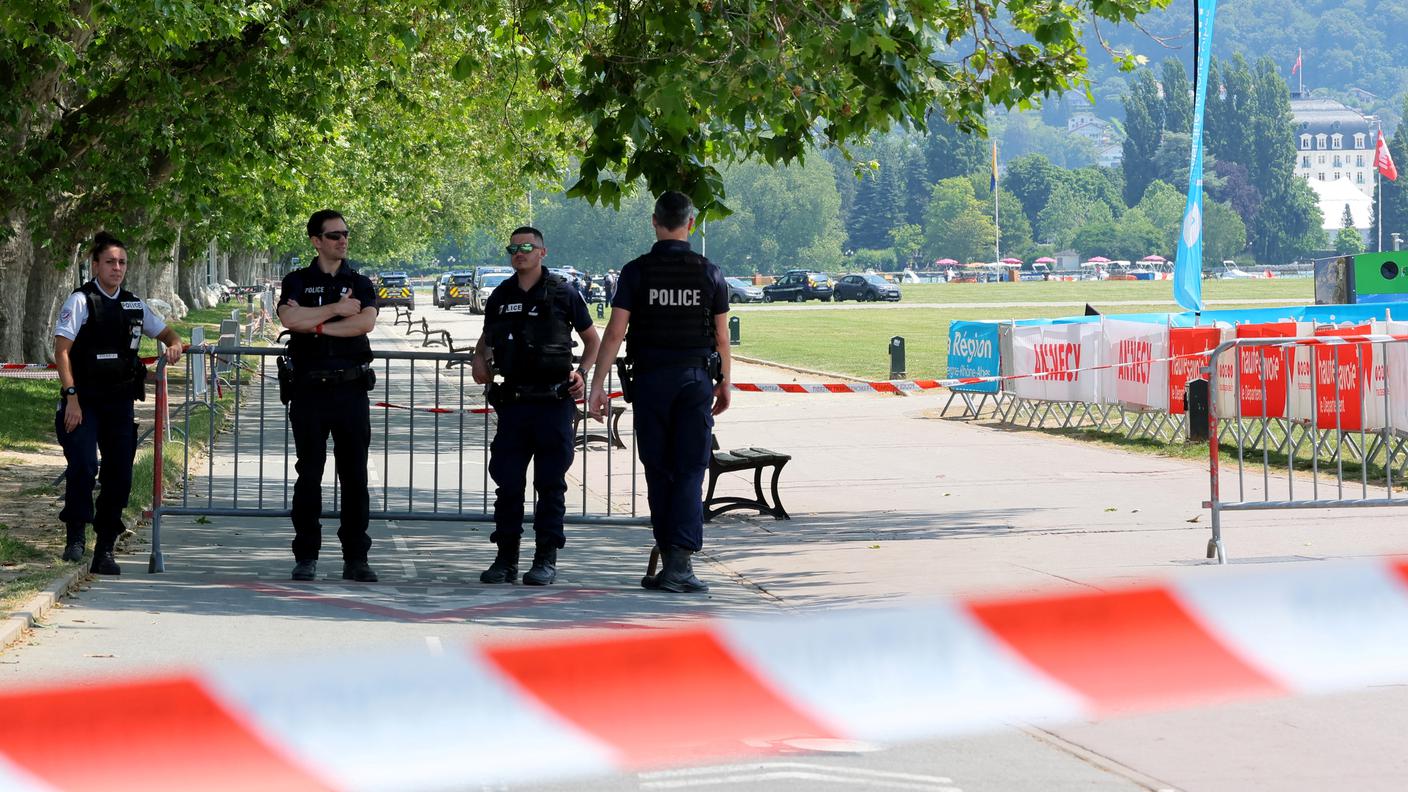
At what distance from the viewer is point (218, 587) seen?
9.59m

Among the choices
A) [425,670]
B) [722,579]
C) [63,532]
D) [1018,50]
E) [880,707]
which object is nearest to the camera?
[425,670]

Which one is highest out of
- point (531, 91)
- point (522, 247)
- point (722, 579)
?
point (531, 91)

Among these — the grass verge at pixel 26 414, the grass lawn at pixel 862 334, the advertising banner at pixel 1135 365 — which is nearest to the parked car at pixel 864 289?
the grass lawn at pixel 862 334

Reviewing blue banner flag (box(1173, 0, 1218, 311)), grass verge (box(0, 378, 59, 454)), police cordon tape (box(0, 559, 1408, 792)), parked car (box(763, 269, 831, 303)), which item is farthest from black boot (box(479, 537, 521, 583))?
parked car (box(763, 269, 831, 303))

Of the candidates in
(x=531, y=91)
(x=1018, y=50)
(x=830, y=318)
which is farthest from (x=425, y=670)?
(x=830, y=318)

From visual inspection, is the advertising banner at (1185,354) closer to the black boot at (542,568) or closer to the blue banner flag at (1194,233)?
the blue banner flag at (1194,233)

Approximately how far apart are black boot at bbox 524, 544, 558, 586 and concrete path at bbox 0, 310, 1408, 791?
17 cm

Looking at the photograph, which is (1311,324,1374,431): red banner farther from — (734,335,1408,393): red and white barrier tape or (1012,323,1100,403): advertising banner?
(1012,323,1100,403): advertising banner

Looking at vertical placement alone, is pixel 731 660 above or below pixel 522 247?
below

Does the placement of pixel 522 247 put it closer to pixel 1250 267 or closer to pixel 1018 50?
pixel 1018 50

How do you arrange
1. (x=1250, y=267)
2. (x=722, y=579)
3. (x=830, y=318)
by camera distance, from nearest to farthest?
1. (x=722, y=579)
2. (x=830, y=318)
3. (x=1250, y=267)

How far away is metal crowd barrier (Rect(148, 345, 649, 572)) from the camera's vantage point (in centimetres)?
1091

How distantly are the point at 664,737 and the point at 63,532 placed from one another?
279 inches

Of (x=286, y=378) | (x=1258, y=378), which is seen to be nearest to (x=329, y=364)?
(x=286, y=378)
